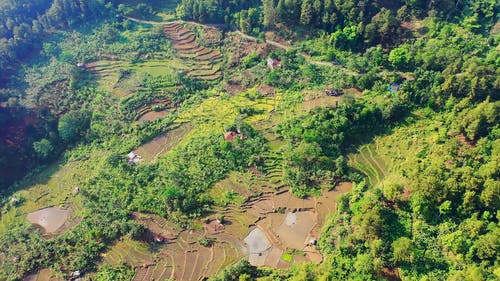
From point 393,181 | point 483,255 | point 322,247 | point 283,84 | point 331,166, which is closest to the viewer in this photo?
point 483,255

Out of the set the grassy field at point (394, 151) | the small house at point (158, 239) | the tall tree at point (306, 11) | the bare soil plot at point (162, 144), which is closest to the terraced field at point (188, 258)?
the small house at point (158, 239)

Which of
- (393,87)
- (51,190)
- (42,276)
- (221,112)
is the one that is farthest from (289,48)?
(42,276)

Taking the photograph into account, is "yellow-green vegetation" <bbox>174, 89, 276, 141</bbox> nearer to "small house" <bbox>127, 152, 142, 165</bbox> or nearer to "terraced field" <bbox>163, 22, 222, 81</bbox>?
"terraced field" <bbox>163, 22, 222, 81</bbox>

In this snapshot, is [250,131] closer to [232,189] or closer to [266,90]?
[232,189]

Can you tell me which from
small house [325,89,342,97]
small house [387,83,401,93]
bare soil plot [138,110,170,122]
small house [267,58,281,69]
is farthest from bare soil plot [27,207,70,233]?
small house [387,83,401,93]

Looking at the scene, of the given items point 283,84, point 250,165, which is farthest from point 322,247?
point 283,84

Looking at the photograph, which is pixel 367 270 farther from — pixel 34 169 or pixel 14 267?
pixel 34 169
